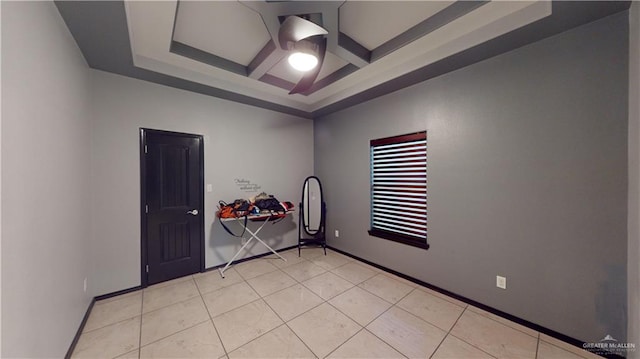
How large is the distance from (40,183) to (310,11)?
2.24 meters

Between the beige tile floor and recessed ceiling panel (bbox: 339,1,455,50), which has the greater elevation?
recessed ceiling panel (bbox: 339,1,455,50)

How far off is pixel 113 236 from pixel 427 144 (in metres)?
3.96

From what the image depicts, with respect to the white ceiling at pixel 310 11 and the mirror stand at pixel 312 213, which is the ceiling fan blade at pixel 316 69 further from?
the mirror stand at pixel 312 213

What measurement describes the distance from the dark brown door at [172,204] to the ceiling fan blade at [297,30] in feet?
6.76

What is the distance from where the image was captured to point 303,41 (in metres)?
1.83

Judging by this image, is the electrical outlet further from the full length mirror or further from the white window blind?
the full length mirror

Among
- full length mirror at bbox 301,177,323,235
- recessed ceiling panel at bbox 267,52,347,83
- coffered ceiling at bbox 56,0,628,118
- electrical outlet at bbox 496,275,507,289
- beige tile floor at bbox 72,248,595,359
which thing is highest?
recessed ceiling panel at bbox 267,52,347,83

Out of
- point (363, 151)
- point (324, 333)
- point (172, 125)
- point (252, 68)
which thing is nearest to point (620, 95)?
point (363, 151)

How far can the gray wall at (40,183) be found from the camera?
1.04 meters

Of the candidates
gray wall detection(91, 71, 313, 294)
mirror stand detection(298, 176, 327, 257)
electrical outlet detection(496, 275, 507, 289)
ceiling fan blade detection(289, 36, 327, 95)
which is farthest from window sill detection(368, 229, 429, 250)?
ceiling fan blade detection(289, 36, 327, 95)

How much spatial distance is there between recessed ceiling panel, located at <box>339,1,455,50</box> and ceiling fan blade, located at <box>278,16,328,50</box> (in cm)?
51

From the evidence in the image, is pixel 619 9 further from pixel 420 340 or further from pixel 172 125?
pixel 172 125

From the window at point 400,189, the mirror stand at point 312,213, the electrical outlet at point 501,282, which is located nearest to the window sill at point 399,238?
the window at point 400,189

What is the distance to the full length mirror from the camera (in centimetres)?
410
